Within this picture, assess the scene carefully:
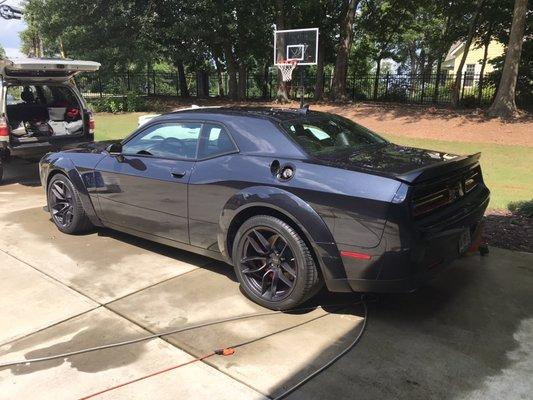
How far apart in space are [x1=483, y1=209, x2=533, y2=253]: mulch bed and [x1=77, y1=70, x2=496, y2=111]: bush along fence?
1598 centimetres

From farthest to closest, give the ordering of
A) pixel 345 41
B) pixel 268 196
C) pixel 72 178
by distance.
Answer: pixel 345 41, pixel 72 178, pixel 268 196

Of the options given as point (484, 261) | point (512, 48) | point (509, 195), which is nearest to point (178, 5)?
point (512, 48)

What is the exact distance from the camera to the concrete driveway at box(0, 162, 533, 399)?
9.48 ft

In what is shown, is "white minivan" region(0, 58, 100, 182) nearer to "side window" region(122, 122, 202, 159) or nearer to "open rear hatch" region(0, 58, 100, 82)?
"open rear hatch" region(0, 58, 100, 82)

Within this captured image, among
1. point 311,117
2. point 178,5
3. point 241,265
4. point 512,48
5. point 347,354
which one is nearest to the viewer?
point 347,354

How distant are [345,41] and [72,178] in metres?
18.5

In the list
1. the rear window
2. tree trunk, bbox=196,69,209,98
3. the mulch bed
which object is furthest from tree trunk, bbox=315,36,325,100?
the mulch bed

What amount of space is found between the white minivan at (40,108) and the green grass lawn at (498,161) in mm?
4478

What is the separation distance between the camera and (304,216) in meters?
3.49

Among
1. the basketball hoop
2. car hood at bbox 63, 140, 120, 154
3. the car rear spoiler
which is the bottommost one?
car hood at bbox 63, 140, 120, 154

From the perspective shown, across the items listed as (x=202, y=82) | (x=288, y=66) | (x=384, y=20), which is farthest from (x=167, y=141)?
(x=202, y=82)

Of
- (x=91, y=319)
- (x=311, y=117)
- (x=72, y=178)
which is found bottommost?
(x=91, y=319)

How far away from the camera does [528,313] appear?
3760 mm

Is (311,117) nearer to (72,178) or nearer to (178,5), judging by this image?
(72,178)
